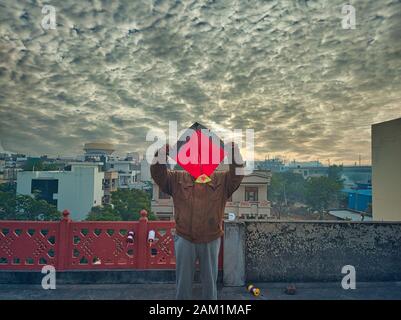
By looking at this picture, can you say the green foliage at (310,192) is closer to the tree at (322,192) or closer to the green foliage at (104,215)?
the tree at (322,192)

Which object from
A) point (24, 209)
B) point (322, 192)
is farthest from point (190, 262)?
point (322, 192)

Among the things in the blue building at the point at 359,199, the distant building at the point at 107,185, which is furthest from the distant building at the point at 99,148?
the blue building at the point at 359,199

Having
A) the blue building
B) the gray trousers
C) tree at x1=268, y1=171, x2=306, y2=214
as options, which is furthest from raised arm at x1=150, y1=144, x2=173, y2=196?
tree at x1=268, y1=171, x2=306, y2=214

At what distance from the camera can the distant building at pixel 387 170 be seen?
6.77 m

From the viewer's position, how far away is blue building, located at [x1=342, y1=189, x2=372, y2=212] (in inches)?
1141

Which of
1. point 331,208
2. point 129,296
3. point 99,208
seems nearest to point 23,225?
point 129,296

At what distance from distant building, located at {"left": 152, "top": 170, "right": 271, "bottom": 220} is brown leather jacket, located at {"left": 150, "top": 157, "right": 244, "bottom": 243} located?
61.3 ft

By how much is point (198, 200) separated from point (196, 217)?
209 millimetres

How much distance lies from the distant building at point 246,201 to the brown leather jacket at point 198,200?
18.7 meters

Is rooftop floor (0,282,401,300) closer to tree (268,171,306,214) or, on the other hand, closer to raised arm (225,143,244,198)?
raised arm (225,143,244,198)

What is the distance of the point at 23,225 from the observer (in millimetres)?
4461

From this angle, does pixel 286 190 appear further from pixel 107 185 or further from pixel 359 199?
pixel 107 185

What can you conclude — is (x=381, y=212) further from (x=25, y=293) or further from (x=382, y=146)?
(x=25, y=293)

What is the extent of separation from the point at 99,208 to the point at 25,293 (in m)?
21.7
